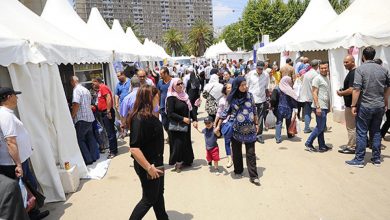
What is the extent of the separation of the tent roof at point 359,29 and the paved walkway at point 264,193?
12.2 feet

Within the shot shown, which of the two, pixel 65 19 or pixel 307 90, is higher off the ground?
pixel 65 19

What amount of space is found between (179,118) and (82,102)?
2174mm

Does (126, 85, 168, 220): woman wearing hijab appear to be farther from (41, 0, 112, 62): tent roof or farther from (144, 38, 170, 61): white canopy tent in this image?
(144, 38, 170, 61): white canopy tent

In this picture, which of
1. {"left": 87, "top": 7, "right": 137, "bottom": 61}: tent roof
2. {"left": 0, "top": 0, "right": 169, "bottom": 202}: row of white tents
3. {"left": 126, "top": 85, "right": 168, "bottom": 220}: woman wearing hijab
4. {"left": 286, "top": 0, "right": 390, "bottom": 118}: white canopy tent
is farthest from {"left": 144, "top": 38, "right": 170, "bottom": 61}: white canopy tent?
{"left": 126, "top": 85, "right": 168, "bottom": 220}: woman wearing hijab

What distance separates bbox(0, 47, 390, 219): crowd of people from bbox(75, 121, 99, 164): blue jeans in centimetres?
2

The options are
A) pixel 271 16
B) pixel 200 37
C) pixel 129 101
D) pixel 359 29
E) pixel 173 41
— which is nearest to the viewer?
pixel 129 101

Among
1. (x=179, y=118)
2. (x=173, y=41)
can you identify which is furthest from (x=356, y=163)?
(x=173, y=41)

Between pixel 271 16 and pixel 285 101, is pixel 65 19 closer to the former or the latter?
pixel 285 101

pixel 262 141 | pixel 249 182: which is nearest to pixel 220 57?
pixel 262 141

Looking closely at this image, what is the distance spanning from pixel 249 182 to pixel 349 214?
65.0 inches

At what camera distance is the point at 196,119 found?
20.6 feet

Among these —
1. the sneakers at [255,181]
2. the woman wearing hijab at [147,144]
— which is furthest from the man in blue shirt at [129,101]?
the sneakers at [255,181]

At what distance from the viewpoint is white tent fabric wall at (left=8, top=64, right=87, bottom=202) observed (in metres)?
4.70

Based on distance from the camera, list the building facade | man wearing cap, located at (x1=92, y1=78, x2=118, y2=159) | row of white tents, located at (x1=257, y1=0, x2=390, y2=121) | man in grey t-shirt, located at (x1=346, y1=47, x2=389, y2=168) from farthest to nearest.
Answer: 1. the building facade
2. row of white tents, located at (x1=257, y1=0, x2=390, y2=121)
3. man wearing cap, located at (x1=92, y1=78, x2=118, y2=159)
4. man in grey t-shirt, located at (x1=346, y1=47, x2=389, y2=168)
